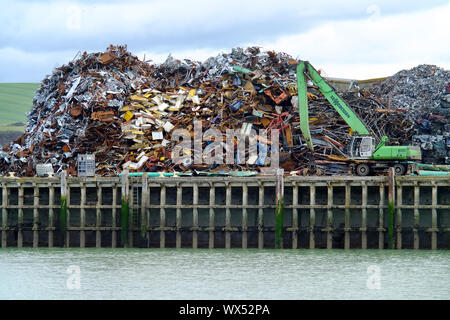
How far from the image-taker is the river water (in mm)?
29016

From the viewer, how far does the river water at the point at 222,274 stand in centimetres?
2902

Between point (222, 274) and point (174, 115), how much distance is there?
620 inches

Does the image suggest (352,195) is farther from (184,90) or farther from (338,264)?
(184,90)

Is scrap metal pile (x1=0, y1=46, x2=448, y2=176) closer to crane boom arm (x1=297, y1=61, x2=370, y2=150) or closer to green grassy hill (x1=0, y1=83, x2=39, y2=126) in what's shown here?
crane boom arm (x1=297, y1=61, x2=370, y2=150)

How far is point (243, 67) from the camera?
164 ft

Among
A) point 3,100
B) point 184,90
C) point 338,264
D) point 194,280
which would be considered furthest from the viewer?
point 3,100

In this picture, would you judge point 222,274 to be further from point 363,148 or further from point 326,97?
point 326,97

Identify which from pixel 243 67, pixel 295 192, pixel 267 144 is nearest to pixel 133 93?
pixel 243 67

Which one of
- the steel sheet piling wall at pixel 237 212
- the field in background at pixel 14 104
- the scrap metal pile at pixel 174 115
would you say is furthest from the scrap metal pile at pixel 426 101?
the field in background at pixel 14 104

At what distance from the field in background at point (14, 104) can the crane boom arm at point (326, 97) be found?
92.8 metres

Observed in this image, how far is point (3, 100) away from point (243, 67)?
135302 mm

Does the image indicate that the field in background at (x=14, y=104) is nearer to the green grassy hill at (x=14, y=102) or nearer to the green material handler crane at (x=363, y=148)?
the green grassy hill at (x=14, y=102)

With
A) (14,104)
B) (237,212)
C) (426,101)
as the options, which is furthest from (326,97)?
(14,104)

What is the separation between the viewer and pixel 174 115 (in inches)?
1813
